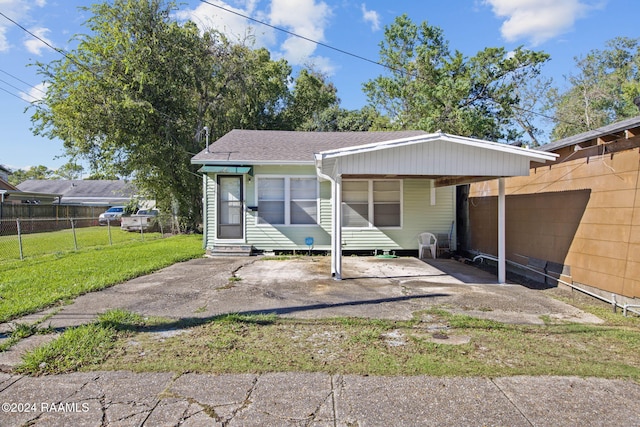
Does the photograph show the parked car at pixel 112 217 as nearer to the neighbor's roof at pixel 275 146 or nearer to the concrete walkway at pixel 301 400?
the neighbor's roof at pixel 275 146

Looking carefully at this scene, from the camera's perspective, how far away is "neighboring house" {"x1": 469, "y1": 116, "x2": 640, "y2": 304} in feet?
16.0

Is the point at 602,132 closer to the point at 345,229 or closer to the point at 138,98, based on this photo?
the point at 345,229

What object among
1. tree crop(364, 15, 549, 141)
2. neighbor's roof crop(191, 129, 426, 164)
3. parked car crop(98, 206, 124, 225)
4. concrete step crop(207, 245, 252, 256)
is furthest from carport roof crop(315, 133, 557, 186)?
parked car crop(98, 206, 124, 225)

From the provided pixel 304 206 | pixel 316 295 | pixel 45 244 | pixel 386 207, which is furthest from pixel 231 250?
pixel 45 244

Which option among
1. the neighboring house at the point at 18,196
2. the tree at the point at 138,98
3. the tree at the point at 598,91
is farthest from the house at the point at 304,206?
the neighboring house at the point at 18,196

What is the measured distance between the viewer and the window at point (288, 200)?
10.4 metres

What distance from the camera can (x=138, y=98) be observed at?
51.2 feet

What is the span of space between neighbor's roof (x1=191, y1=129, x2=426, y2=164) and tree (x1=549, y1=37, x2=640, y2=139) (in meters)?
16.0

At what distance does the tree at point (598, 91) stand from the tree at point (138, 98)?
21.1 m

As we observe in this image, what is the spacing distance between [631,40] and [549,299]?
2750cm

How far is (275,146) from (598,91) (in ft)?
69.9

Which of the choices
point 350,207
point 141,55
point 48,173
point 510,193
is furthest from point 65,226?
point 48,173

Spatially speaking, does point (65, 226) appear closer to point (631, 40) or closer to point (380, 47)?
point (380, 47)

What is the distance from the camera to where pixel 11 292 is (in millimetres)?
5695
